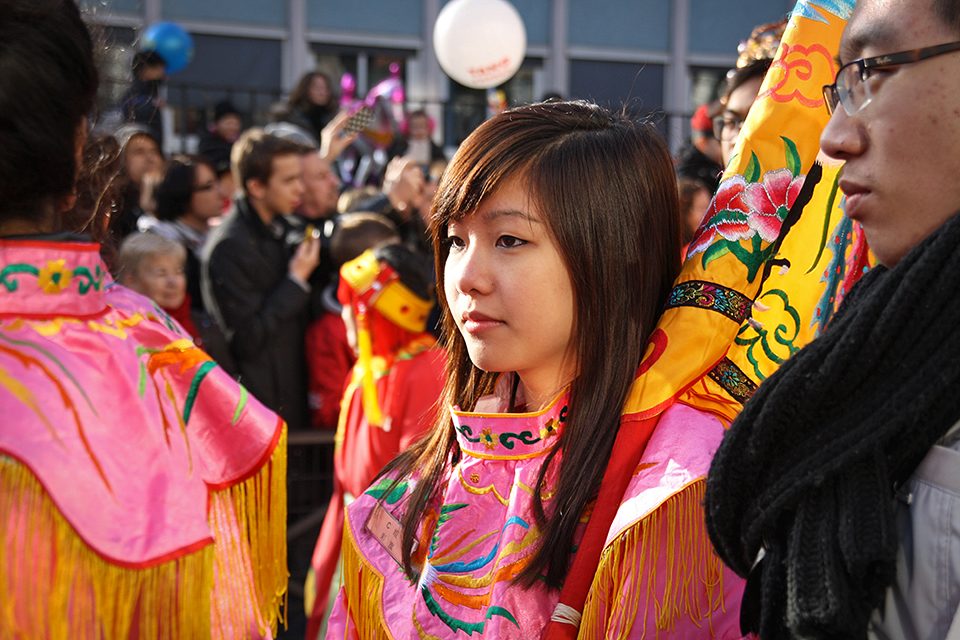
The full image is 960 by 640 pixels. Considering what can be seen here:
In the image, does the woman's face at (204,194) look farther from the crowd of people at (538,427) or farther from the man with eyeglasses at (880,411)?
the man with eyeglasses at (880,411)

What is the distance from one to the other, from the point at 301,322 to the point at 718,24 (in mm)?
10926

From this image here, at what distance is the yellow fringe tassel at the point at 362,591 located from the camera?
1481 mm

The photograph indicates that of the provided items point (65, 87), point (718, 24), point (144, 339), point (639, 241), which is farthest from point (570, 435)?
point (718, 24)

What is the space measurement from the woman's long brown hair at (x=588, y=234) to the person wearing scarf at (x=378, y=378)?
1381 millimetres

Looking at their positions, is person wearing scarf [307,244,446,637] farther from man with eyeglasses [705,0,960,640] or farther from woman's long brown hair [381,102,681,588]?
man with eyeglasses [705,0,960,640]

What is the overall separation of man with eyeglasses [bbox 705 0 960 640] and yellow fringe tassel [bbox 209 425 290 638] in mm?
768

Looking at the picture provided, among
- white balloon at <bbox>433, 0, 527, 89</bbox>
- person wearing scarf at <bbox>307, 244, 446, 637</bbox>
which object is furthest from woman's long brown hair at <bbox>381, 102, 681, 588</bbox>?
white balloon at <bbox>433, 0, 527, 89</bbox>

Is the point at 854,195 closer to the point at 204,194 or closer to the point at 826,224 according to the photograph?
the point at 826,224

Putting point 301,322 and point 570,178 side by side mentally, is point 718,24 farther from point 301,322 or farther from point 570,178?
point 570,178

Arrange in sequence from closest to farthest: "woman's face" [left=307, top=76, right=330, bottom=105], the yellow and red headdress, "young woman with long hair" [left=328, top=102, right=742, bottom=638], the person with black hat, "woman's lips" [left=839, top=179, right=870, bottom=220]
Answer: "woman's lips" [left=839, top=179, right=870, bottom=220] → "young woman with long hair" [left=328, top=102, right=742, bottom=638] → the yellow and red headdress → the person with black hat → "woman's face" [left=307, top=76, right=330, bottom=105]

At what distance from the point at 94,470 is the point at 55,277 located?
0.89 feet

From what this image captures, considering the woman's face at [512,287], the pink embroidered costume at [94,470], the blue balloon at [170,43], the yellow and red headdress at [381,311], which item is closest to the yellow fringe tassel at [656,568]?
the woman's face at [512,287]

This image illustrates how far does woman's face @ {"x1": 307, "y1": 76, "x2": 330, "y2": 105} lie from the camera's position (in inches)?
251

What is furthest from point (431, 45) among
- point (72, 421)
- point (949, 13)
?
point (949, 13)
